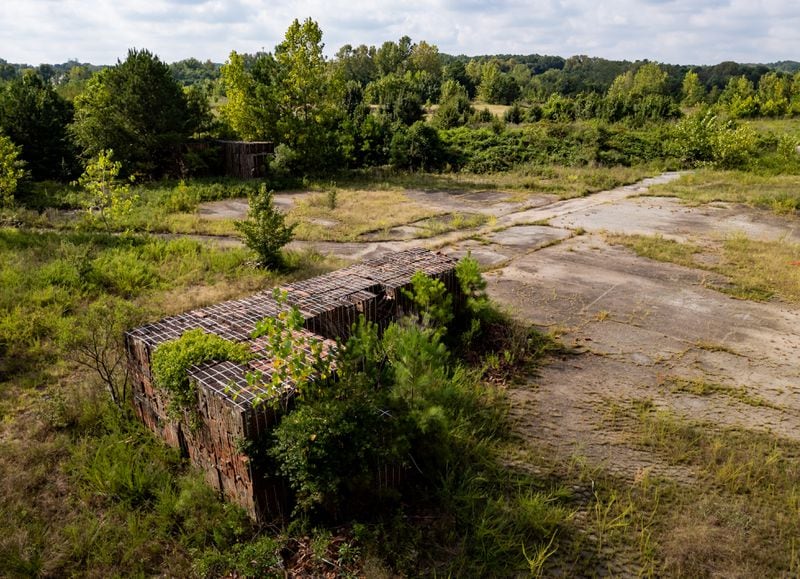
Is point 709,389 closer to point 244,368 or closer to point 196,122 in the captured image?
point 244,368

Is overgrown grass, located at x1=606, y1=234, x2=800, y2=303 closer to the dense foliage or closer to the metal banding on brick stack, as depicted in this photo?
the metal banding on brick stack

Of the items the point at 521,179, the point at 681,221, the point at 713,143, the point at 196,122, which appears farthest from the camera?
the point at 713,143

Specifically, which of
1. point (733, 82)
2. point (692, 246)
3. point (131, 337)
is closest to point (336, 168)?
point (692, 246)

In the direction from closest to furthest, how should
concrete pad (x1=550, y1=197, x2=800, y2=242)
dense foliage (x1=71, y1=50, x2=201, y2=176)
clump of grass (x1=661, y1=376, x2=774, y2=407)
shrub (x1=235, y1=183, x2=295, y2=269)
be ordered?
A: clump of grass (x1=661, y1=376, x2=774, y2=407) → shrub (x1=235, y1=183, x2=295, y2=269) → concrete pad (x1=550, y1=197, x2=800, y2=242) → dense foliage (x1=71, y1=50, x2=201, y2=176)

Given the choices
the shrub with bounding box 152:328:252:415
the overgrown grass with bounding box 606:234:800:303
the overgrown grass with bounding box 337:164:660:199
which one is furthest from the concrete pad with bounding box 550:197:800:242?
the shrub with bounding box 152:328:252:415

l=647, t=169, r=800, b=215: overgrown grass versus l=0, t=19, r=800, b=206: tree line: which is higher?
l=0, t=19, r=800, b=206: tree line

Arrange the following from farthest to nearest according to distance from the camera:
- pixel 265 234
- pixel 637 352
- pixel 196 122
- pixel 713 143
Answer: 1. pixel 713 143
2. pixel 196 122
3. pixel 265 234
4. pixel 637 352

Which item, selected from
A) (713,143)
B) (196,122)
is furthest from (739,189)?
(196,122)

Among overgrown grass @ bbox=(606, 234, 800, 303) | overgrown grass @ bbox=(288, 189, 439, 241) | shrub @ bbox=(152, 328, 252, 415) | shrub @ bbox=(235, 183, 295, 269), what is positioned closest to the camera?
shrub @ bbox=(152, 328, 252, 415)
